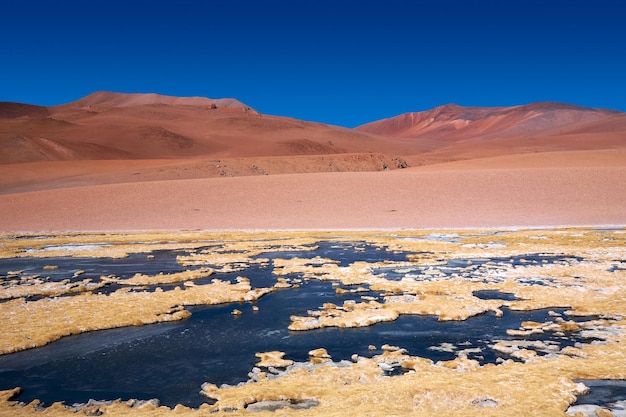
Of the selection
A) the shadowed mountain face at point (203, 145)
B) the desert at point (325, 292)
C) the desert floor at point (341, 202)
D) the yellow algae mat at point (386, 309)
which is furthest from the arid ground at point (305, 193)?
the yellow algae mat at point (386, 309)

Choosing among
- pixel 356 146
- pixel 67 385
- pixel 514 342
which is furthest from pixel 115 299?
pixel 356 146

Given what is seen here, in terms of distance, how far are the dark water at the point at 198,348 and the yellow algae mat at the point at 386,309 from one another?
0.93ft

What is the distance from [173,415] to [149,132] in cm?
9432

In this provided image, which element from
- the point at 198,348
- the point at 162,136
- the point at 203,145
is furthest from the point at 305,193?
the point at 162,136

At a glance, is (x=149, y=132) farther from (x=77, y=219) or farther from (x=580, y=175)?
(x=580, y=175)

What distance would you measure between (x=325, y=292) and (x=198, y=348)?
14.6 feet

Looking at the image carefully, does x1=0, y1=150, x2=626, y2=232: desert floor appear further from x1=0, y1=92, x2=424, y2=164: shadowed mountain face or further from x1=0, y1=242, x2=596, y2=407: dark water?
x1=0, y1=92, x2=424, y2=164: shadowed mountain face

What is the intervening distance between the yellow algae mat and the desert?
43 millimetres

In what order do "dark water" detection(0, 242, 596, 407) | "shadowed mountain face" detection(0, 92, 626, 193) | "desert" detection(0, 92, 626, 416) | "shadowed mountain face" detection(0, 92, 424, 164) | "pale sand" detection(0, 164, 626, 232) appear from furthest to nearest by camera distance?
"shadowed mountain face" detection(0, 92, 424, 164)
"shadowed mountain face" detection(0, 92, 626, 193)
"pale sand" detection(0, 164, 626, 232)
"dark water" detection(0, 242, 596, 407)
"desert" detection(0, 92, 626, 416)

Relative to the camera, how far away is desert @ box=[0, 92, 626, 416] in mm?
6926

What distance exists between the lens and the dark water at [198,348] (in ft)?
24.3

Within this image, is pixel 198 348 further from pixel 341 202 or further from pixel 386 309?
pixel 341 202

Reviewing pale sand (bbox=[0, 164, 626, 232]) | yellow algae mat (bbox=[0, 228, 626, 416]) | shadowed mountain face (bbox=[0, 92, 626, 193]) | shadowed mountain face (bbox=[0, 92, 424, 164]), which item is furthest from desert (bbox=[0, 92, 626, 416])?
shadowed mountain face (bbox=[0, 92, 424, 164])

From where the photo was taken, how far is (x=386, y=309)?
35.6 ft
